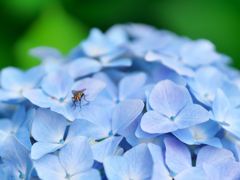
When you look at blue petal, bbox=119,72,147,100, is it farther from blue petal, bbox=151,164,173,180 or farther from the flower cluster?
blue petal, bbox=151,164,173,180

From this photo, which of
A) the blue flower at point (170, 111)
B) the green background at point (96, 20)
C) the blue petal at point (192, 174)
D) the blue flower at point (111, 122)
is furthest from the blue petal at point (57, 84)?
the green background at point (96, 20)

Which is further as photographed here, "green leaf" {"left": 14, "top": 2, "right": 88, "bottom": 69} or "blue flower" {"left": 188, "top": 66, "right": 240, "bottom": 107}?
"green leaf" {"left": 14, "top": 2, "right": 88, "bottom": 69}

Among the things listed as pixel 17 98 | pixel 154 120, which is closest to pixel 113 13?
pixel 17 98

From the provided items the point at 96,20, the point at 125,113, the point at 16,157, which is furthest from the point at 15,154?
the point at 96,20

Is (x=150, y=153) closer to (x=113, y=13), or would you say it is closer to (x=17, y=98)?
(x=17, y=98)

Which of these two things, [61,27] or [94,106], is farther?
[61,27]

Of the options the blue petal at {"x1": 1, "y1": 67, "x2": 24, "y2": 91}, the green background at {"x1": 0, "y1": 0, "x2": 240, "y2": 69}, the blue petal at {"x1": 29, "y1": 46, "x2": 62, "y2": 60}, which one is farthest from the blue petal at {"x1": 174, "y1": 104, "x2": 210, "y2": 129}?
the green background at {"x1": 0, "y1": 0, "x2": 240, "y2": 69}

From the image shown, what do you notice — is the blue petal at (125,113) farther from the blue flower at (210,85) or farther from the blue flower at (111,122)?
the blue flower at (210,85)
